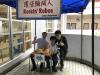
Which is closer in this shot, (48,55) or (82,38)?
(48,55)

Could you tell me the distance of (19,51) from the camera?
1004cm

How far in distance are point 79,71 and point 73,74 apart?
57 centimetres

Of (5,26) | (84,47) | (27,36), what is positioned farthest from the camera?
(27,36)

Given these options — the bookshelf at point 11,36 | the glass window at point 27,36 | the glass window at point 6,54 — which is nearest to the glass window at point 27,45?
the glass window at point 27,36

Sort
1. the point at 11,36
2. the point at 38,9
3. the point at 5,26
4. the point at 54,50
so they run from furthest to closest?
1. the point at 11,36
2. the point at 5,26
3. the point at 54,50
4. the point at 38,9

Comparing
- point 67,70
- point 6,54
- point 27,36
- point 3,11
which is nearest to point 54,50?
point 67,70

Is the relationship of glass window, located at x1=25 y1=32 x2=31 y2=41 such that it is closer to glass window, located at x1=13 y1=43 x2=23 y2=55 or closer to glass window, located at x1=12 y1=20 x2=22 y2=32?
glass window, located at x1=13 y1=43 x2=23 y2=55

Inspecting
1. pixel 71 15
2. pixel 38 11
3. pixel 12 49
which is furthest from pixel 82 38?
pixel 38 11

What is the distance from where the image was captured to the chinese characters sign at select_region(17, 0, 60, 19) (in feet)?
16.0

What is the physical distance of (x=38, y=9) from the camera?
5.00 meters

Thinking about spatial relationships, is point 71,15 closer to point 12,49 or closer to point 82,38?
point 82,38

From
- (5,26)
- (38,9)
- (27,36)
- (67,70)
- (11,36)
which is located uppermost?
(38,9)

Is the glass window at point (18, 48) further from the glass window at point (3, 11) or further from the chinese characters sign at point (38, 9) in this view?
the chinese characters sign at point (38, 9)

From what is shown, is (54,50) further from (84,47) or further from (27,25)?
(27,25)
